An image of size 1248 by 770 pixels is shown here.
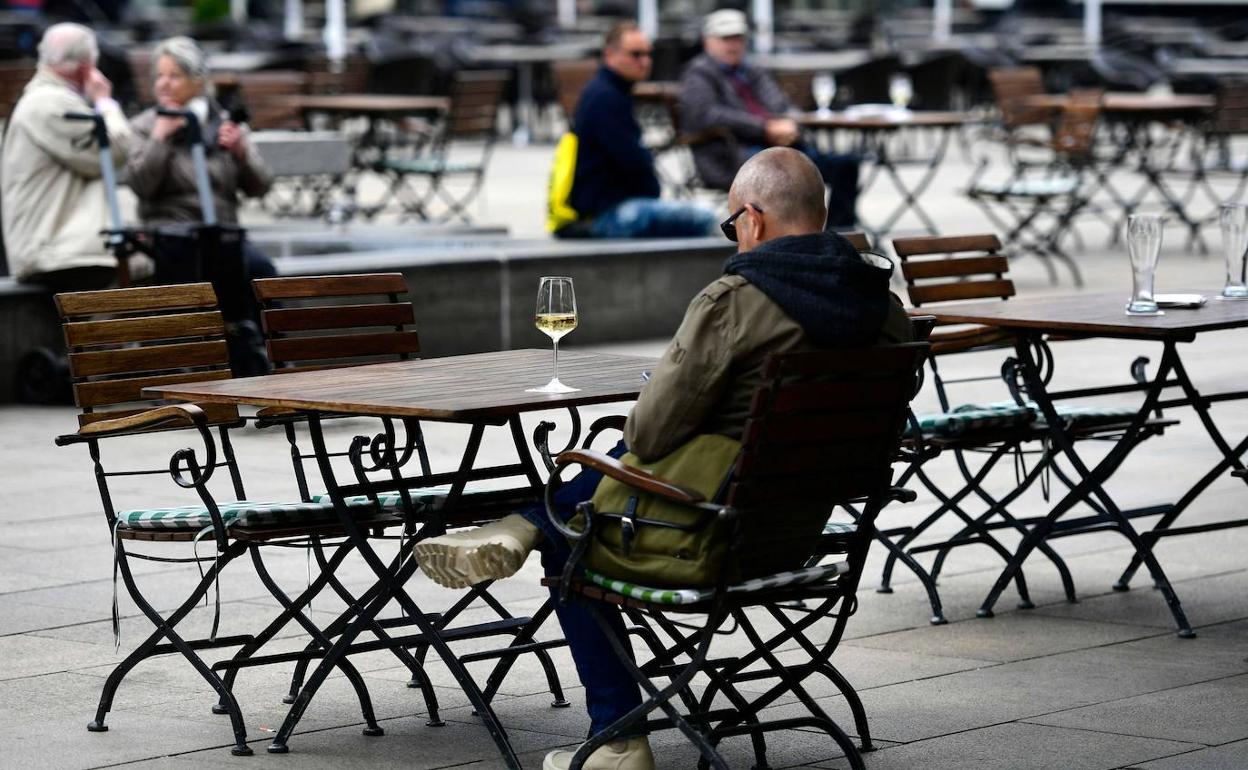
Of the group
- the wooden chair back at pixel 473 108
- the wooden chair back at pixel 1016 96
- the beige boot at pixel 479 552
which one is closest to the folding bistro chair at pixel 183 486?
the beige boot at pixel 479 552

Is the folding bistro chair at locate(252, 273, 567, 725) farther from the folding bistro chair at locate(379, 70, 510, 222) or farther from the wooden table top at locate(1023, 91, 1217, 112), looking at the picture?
the wooden table top at locate(1023, 91, 1217, 112)

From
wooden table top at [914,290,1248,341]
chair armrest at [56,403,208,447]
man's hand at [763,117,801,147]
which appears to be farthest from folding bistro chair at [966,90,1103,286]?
chair armrest at [56,403,208,447]

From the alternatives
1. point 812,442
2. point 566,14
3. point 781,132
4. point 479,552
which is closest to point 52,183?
point 781,132

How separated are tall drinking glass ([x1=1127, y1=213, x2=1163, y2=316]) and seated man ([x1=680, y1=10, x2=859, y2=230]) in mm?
6884

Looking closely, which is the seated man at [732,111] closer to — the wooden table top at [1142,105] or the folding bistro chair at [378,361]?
the wooden table top at [1142,105]

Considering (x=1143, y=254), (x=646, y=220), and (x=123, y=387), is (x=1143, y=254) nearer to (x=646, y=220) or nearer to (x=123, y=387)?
(x=123, y=387)

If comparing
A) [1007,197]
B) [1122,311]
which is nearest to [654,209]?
[1007,197]

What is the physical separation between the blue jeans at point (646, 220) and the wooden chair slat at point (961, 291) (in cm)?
493

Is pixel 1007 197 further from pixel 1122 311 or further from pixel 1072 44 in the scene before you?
pixel 1072 44

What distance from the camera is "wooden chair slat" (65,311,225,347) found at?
5.36m

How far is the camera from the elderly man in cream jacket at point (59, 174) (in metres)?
9.59

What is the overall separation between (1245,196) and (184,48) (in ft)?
39.8

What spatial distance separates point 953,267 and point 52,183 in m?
4.45

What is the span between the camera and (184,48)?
9.59 meters
